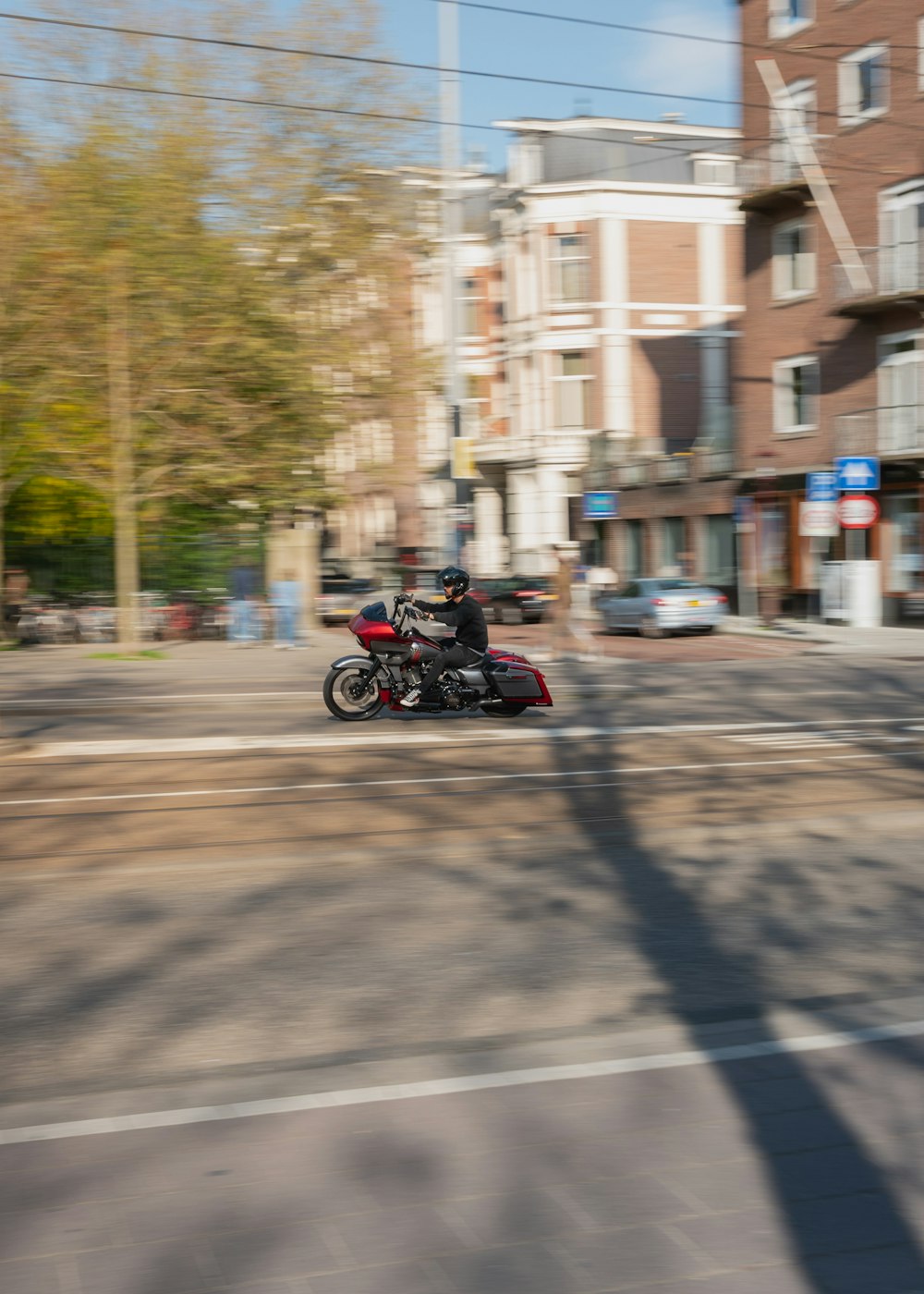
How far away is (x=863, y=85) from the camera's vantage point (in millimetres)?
32531

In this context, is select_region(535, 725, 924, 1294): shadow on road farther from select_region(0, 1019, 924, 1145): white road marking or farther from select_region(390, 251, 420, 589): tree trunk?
select_region(390, 251, 420, 589): tree trunk

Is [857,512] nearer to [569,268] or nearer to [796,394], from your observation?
[796,394]

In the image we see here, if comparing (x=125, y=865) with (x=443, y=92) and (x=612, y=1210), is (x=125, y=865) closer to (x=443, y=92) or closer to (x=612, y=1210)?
(x=612, y=1210)

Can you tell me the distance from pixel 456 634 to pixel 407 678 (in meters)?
0.62

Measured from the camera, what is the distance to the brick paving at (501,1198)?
3072 millimetres

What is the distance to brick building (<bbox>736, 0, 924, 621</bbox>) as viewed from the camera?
30953mm

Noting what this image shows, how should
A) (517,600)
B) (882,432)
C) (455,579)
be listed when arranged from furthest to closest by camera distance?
(517,600) < (882,432) < (455,579)

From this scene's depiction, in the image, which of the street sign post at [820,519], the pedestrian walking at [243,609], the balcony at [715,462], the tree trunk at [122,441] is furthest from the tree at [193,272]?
the balcony at [715,462]

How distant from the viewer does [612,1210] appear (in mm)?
3363

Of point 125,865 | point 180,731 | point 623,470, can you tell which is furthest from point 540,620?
point 125,865

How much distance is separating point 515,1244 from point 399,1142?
2.07 ft

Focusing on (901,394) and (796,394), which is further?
(796,394)

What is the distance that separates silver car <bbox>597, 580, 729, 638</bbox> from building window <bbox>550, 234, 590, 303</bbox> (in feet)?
77.4

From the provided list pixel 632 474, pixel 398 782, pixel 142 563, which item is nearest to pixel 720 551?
pixel 632 474
